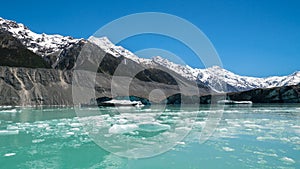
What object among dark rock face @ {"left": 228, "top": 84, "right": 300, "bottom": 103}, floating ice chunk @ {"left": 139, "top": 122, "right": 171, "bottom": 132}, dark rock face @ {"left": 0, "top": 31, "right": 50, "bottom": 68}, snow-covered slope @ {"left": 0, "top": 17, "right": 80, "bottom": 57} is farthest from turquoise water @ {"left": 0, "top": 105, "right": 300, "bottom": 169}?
snow-covered slope @ {"left": 0, "top": 17, "right": 80, "bottom": 57}

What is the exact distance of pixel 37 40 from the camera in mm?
184750

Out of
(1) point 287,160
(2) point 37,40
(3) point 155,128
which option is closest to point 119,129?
(3) point 155,128

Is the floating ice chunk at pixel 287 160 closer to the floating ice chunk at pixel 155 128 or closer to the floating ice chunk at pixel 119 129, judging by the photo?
the floating ice chunk at pixel 155 128

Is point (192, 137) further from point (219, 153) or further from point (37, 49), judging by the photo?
point (37, 49)

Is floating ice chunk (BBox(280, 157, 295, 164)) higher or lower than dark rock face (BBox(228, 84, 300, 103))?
lower

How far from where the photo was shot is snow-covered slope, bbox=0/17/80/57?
527ft

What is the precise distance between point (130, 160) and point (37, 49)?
175 m

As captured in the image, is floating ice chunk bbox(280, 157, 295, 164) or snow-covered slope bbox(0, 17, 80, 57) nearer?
floating ice chunk bbox(280, 157, 295, 164)

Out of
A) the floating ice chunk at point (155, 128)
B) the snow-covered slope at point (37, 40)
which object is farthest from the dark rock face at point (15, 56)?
the floating ice chunk at point (155, 128)

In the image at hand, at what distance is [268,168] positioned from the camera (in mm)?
6863

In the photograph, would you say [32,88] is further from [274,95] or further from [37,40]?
[37,40]

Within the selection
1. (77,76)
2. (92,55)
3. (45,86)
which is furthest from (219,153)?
(92,55)

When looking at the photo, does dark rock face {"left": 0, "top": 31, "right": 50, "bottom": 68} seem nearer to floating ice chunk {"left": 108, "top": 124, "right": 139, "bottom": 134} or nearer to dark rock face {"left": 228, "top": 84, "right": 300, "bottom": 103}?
dark rock face {"left": 228, "top": 84, "right": 300, "bottom": 103}

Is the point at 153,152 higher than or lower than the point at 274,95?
lower
